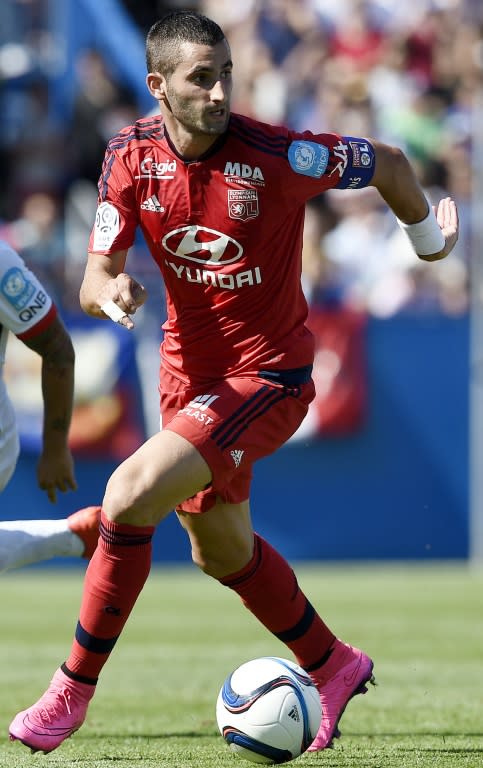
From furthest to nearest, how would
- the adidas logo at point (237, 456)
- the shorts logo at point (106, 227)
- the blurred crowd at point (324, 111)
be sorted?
the blurred crowd at point (324, 111), the shorts logo at point (106, 227), the adidas logo at point (237, 456)

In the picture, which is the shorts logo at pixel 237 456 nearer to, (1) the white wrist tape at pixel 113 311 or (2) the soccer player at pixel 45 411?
(1) the white wrist tape at pixel 113 311

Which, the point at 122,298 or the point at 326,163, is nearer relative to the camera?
the point at 122,298

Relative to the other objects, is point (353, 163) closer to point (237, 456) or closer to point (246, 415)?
point (246, 415)

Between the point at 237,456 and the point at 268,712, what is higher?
the point at 237,456

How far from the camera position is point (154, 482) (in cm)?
437

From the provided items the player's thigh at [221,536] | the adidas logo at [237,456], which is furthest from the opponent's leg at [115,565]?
the player's thigh at [221,536]

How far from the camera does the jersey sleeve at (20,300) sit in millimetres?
5156

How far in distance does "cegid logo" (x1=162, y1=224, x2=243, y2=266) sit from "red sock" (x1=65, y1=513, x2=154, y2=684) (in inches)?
39.2

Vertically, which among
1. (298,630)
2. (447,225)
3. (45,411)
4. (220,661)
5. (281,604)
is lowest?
(220,661)

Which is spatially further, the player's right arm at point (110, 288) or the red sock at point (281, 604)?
the red sock at point (281, 604)

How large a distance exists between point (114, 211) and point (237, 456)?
3.20ft

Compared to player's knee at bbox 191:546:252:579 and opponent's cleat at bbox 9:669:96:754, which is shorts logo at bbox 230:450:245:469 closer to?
player's knee at bbox 191:546:252:579

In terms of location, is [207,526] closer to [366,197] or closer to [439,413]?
[439,413]

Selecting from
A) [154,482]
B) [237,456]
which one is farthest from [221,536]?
[154,482]
